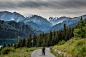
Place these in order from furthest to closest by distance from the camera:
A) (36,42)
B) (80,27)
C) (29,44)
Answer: (36,42) → (29,44) → (80,27)

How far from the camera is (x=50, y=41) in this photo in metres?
99.8

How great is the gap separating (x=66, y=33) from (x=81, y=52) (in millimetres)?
91027

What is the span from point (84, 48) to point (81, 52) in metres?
0.57

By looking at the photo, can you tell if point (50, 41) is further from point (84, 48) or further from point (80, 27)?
point (84, 48)

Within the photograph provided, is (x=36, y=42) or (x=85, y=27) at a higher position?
(x=85, y=27)

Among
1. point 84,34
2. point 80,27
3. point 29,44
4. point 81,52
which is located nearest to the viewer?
point 81,52

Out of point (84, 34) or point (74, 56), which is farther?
point (84, 34)

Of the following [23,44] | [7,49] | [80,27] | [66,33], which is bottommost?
[23,44]

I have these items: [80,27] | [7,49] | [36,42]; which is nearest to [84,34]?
[80,27]

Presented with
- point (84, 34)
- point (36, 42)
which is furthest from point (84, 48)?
point (36, 42)

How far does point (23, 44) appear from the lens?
347 ft

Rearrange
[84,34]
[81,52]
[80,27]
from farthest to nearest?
[80,27] → [84,34] → [81,52]

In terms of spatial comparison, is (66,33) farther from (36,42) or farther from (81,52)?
(81,52)

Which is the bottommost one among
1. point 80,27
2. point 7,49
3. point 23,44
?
point 23,44
